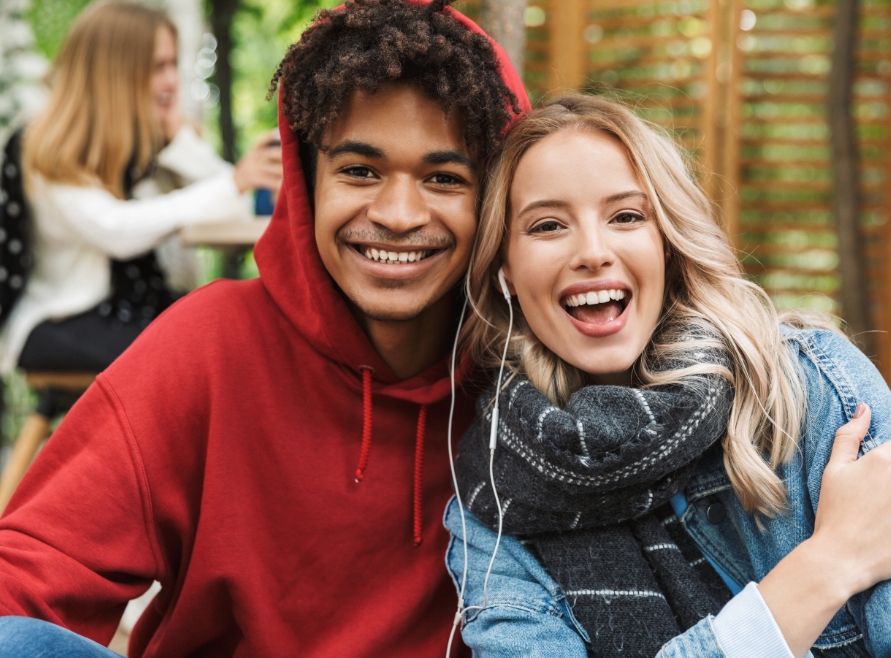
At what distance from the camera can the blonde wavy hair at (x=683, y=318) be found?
166 cm

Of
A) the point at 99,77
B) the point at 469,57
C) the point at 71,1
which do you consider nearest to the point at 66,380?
the point at 99,77

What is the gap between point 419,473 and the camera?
1943 millimetres

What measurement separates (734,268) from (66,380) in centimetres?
226

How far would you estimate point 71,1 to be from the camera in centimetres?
531

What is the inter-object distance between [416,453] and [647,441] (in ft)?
1.80

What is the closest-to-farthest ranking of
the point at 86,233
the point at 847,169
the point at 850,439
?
the point at 850,439
the point at 86,233
the point at 847,169

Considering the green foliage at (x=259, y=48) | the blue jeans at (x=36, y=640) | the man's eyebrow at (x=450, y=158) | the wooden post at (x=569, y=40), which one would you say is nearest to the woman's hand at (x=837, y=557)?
the man's eyebrow at (x=450, y=158)

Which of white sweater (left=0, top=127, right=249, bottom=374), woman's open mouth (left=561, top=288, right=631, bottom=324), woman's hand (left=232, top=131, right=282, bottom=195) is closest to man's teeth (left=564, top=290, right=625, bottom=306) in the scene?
woman's open mouth (left=561, top=288, right=631, bottom=324)

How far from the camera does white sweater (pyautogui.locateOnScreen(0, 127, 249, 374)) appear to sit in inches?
123

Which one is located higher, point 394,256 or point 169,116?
point 169,116

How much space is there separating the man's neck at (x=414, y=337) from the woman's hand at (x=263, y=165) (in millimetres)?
1087

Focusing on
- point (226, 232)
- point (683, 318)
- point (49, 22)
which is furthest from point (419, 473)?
point (49, 22)

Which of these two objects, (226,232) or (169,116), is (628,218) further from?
(169,116)

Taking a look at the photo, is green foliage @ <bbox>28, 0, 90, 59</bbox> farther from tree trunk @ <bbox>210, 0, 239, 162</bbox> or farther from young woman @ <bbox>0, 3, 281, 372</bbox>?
young woman @ <bbox>0, 3, 281, 372</bbox>
